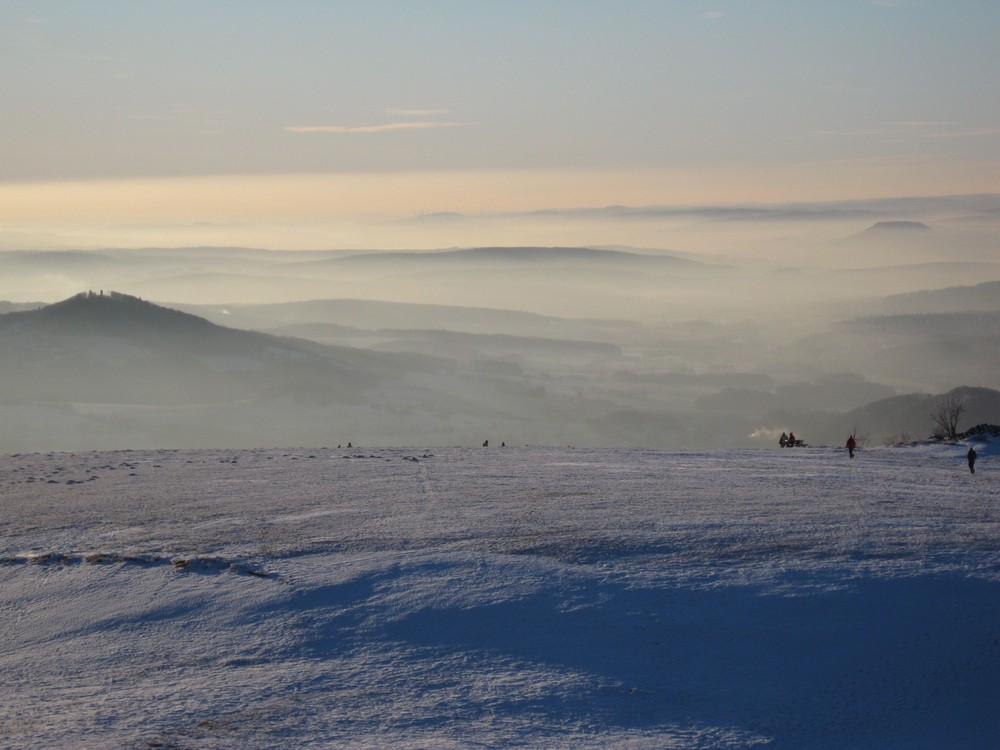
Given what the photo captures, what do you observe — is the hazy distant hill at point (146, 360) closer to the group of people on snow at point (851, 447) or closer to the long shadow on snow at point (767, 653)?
the group of people on snow at point (851, 447)

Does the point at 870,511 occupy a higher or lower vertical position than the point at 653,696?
higher

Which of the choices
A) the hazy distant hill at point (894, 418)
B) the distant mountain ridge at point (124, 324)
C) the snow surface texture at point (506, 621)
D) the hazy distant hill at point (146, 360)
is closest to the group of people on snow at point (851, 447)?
the snow surface texture at point (506, 621)

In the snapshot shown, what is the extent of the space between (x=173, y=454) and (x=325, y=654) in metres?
22.0

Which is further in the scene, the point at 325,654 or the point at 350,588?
the point at 350,588

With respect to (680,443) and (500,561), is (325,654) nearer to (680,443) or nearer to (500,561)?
(500,561)

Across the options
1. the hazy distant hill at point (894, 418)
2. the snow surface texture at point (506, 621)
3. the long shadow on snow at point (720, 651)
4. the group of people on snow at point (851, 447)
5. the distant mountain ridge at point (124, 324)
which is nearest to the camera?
the snow surface texture at point (506, 621)

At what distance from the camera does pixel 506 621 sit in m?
14.0

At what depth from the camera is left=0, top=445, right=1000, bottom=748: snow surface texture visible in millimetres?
11227

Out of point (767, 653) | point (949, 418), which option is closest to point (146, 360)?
point (949, 418)

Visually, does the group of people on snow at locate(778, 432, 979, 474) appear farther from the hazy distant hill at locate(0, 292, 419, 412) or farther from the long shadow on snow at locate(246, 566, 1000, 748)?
the hazy distant hill at locate(0, 292, 419, 412)

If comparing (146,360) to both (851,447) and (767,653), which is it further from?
(767,653)

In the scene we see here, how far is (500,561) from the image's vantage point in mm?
16281

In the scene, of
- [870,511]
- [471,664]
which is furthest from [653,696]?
[870,511]

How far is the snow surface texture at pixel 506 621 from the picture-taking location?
11227mm
